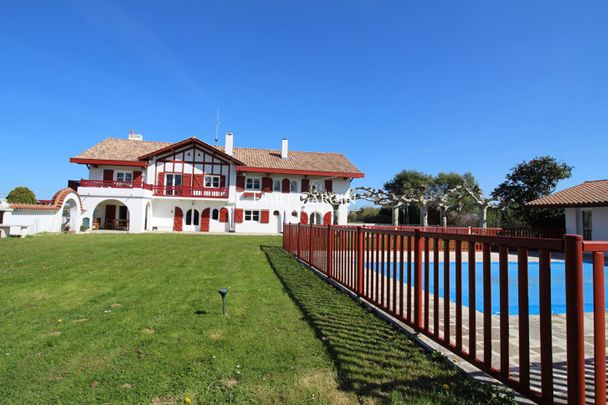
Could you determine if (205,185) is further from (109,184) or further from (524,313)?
(524,313)

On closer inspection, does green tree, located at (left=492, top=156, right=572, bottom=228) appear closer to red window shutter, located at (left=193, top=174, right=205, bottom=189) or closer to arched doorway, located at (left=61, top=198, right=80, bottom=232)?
red window shutter, located at (left=193, top=174, right=205, bottom=189)

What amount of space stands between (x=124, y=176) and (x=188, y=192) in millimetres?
5689

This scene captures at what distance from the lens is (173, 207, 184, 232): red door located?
28297 mm

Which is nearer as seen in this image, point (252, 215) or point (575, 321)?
point (575, 321)

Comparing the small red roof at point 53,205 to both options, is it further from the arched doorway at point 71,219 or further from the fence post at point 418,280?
the fence post at point 418,280

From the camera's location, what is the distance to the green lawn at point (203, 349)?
2.57 m

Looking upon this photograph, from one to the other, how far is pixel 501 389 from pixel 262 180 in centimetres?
2799

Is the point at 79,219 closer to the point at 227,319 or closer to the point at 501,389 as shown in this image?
the point at 227,319

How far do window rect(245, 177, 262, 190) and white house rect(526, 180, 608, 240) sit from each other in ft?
64.6

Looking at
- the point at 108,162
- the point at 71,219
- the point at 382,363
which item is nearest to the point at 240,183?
the point at 108,162

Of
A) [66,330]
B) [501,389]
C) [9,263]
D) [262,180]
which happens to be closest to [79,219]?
[262,180]

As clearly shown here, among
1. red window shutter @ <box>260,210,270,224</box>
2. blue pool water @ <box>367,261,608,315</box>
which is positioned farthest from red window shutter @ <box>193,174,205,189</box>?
blue pool water @ <box>367,261,608,315</box>

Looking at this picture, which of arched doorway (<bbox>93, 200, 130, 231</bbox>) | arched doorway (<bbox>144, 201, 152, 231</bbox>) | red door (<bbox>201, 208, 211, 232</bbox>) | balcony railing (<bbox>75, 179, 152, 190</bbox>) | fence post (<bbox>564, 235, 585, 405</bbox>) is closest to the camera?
fence post (<bbox>564, 235, 585, 405</bbox>)

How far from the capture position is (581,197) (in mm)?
18016
